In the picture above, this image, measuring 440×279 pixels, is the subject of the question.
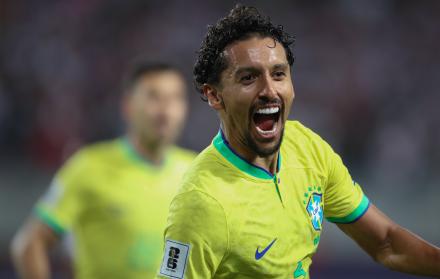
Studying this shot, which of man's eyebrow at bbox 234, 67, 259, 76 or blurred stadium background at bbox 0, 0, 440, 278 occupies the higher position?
blurred stadium background at bbox 0, 0, 440, 278

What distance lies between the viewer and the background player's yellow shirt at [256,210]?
103 inches

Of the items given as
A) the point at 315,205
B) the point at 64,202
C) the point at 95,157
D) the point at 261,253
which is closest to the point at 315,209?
the point at 315,205

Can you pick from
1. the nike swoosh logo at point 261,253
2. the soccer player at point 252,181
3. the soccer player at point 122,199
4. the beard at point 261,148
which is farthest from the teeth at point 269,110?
the soccer player at point 122,199

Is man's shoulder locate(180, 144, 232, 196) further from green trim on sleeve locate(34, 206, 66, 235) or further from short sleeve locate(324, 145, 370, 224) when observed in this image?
green trim on sleeve locate(34, 206, 66, 235)

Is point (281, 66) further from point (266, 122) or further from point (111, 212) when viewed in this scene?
point (111, 212)

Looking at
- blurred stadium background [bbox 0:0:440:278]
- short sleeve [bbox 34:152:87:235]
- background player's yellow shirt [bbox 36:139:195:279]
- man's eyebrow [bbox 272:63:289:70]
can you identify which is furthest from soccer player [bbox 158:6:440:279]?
blurred stadium background [bbox 0:0:440:278]

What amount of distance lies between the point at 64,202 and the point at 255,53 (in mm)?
2274

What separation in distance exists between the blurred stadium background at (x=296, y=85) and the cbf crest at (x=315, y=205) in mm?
5724

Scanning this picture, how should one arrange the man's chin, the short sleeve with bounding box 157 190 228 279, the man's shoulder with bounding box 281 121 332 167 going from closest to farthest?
the short sleeve with bounding box 157 190 228 279, the man's chin, the man's shoulder with bounding box 281 121 332 167

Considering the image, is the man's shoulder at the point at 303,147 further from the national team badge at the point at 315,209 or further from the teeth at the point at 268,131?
the teeth at the point at 268,131

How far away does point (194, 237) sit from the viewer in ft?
8.53

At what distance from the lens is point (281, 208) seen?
2.83 metres

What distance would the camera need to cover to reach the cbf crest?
291 cm

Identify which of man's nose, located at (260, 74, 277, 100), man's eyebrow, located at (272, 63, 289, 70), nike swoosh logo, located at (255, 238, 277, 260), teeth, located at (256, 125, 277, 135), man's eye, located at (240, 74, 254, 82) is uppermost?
man's eyebrow, located at (272, 63, 289, 70)
